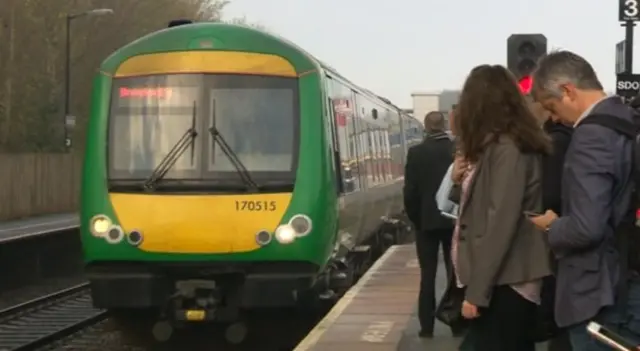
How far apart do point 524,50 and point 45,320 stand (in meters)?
6.75

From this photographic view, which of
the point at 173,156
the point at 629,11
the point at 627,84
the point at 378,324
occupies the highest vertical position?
the point at 629,11

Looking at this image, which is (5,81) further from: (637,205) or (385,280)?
(637,205)

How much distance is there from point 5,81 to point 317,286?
116 feet

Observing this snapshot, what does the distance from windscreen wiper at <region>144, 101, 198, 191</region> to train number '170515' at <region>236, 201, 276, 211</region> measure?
24.9 inches

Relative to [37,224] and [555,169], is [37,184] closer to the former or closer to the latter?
[37,224]

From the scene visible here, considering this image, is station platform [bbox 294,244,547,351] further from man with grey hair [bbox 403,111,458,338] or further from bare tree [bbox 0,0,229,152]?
bare tree [bbox 0,0,229,152]

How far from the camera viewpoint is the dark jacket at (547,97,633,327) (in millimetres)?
4273

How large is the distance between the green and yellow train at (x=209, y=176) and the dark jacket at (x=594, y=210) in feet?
19.8

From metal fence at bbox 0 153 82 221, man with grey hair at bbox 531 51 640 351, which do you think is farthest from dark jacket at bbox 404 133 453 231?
metal fence at bbox 0 153 82 221

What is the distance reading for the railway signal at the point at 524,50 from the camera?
1139cm

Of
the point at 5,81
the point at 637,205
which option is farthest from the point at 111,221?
the point at 5,81

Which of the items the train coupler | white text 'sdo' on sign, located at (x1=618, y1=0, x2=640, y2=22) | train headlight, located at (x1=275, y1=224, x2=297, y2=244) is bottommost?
the train coupler

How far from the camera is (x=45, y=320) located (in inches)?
586

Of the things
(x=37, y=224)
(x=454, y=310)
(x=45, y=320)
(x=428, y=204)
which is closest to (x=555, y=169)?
(x=454, y=310)
